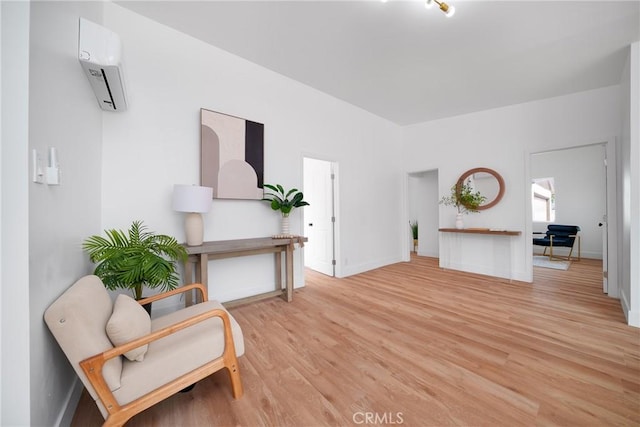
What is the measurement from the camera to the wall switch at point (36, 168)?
97cm

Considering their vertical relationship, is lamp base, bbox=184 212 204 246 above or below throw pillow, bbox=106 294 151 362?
above

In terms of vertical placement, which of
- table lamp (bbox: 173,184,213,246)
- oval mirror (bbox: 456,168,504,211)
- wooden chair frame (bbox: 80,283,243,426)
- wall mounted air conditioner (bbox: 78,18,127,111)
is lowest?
wooden chair frame (bbox: 80,283,243,426)

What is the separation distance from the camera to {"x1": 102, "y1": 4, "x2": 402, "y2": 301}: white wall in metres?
2.28

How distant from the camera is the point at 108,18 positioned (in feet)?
7.25

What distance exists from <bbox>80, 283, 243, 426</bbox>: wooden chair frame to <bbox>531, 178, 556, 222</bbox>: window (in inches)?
323

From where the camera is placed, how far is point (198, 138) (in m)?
2.66

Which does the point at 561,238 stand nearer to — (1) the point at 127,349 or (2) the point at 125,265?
(1) the point at 127,349

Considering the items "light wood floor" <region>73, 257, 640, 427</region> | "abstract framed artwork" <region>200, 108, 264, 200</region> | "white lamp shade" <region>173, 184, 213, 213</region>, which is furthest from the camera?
"abstract framed artwork" <region>200, 108, 264, 200</region>

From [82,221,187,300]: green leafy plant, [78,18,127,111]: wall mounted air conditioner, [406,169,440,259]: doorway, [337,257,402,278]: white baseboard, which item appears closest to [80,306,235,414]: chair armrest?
[82,221,187,300]: green leafy plant

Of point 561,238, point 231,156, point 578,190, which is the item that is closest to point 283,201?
point 231,156

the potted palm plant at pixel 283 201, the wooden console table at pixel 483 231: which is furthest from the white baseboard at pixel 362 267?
the potted palm plant at pixel 283 201

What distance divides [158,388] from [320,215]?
3.43 meters

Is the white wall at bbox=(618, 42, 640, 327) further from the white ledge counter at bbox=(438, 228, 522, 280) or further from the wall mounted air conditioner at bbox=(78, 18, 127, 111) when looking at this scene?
the wall mounted air conditioner at bbox=(78, 18, 127, 111)

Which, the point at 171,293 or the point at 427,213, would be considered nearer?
the point at 171,293
